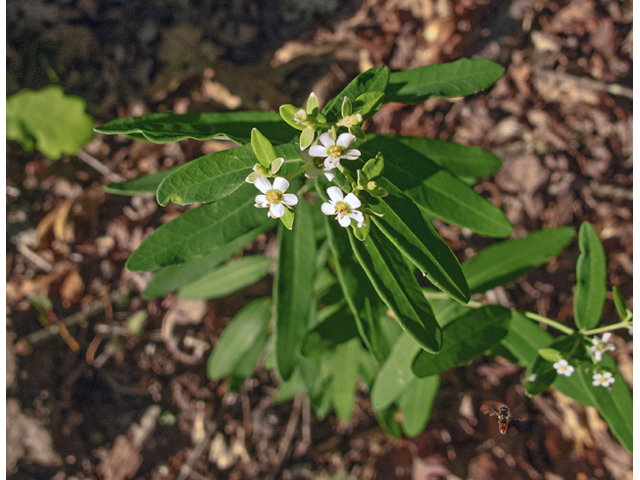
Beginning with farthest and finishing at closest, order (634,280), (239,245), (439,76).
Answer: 1. (634,280)
2. (239,245)
3. (439,76)

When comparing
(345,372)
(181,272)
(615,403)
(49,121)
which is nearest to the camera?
(615,403)

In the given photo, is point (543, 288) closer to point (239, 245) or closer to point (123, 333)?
point (239, 245)

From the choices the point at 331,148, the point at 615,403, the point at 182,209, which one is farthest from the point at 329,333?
the point at 182,209

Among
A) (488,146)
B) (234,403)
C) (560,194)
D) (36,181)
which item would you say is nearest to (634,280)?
(560,194)

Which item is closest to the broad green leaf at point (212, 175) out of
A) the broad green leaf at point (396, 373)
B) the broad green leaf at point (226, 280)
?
the broad green leaf at point (396, 373)

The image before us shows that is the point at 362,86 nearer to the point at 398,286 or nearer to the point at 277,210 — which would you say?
the point at 277,210
